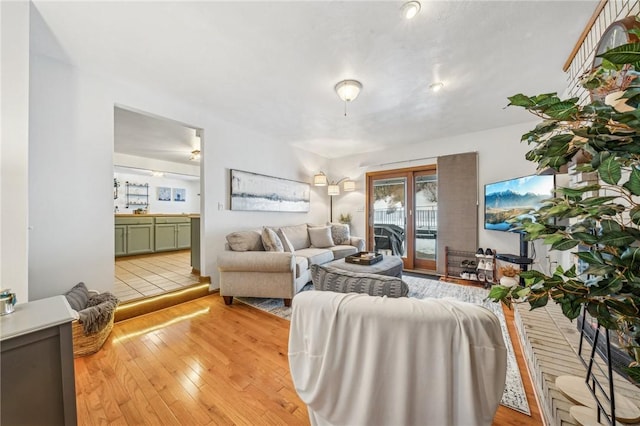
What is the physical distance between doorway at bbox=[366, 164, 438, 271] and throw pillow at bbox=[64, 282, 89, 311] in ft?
14.7

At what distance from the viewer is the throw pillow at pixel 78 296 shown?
2.01 meters

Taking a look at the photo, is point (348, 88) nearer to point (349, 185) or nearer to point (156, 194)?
point (349, 185)

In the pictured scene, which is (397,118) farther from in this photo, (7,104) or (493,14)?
(7,104)

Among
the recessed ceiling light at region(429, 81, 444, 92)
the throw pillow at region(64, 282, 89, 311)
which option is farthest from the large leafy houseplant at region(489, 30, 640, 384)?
the throw pillow at region(64, 282, 89, 311)

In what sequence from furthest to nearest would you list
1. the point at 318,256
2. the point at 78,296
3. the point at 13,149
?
the point at 318,256
the point at 78,296
the point at 13,149

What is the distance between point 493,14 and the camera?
165 centimetres

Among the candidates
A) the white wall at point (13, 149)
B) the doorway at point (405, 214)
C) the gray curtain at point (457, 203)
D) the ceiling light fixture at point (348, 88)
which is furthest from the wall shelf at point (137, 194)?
the gray curtain at point (457, 203)

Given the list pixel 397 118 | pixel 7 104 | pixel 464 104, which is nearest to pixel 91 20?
pixel 7 104

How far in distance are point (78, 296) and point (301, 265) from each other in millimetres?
2161

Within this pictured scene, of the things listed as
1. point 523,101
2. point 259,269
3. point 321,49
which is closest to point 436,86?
point 321,49

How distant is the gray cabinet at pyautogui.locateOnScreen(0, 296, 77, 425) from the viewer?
0.85m

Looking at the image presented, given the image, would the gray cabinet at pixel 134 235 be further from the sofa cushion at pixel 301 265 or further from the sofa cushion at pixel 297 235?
the sofa cushion at pixel 301 265

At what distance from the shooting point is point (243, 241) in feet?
10.1

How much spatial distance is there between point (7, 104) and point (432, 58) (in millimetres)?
3013
